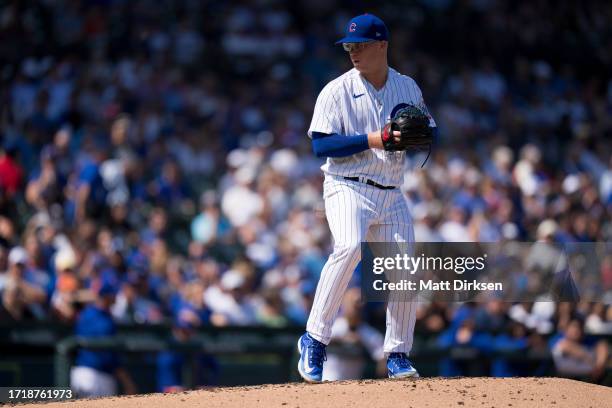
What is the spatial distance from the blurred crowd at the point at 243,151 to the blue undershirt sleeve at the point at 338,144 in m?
4.04

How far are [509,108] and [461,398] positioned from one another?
33.3ft

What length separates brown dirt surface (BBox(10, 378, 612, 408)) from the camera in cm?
611

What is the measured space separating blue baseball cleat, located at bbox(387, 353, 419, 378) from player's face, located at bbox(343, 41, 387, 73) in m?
1.56

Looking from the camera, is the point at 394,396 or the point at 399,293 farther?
the point at 399,293

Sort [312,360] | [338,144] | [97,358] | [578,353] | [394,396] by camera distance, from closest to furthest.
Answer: [394,396]
[338,144]
[312,360]
[97,358]
[578,353]

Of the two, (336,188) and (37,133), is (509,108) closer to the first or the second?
(37,133)

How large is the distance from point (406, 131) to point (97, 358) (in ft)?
14.6

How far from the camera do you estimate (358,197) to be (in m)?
6.43

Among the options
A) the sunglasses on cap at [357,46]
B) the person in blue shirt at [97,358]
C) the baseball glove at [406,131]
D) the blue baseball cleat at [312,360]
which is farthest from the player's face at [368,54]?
the person in blue shirt at [97,358]

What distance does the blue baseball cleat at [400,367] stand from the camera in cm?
665

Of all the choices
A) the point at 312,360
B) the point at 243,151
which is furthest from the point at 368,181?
the point at 243,151

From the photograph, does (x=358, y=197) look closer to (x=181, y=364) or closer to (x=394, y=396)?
(x=394, y=396)

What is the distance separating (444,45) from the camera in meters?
17.1

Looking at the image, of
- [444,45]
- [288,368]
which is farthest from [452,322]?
[444,45]
